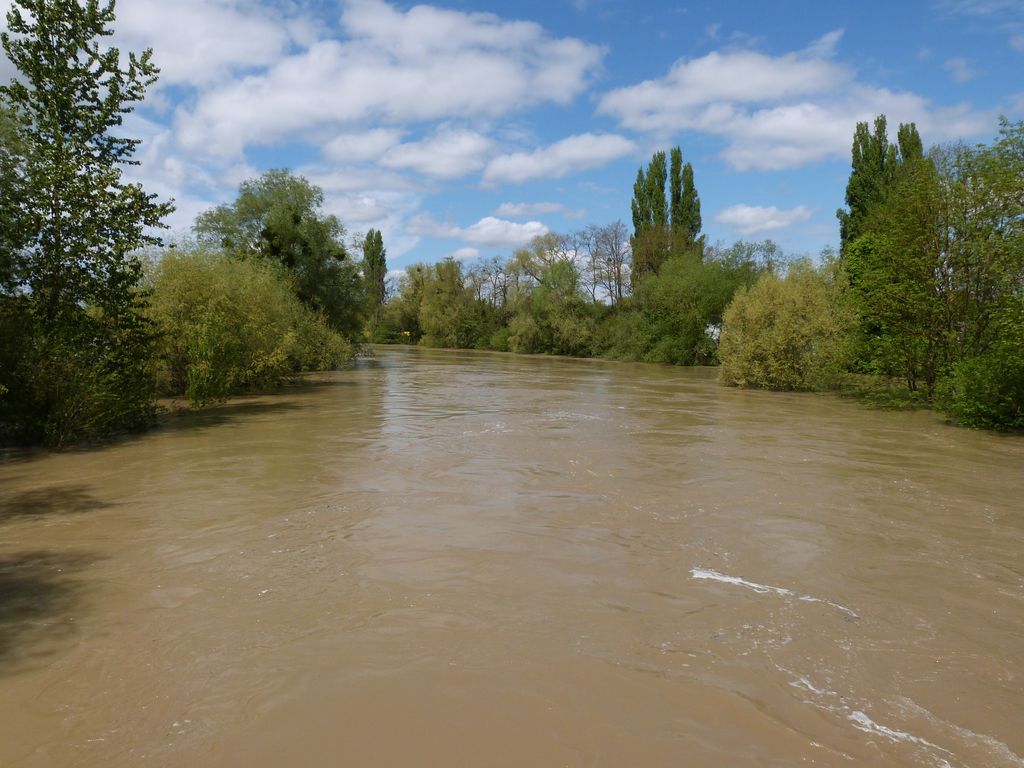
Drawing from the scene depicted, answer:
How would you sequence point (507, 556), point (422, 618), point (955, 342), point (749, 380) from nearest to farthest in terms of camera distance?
point (422, 618)
point (507, 556)
point (955, 342)
point (749, 380)

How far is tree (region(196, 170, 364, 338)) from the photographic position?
121 feet

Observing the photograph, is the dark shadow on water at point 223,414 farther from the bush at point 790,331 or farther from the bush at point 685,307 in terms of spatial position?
the bush at point 685,307

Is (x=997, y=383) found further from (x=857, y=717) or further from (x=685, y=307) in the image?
(x=685, y=307)

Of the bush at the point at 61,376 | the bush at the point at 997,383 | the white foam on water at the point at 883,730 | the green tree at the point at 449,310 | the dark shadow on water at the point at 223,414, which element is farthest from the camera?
the green tree at the point at 449,310

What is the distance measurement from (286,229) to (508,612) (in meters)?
35.0

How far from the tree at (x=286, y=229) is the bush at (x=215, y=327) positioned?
1024cm

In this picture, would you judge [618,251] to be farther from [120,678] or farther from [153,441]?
[120,678]

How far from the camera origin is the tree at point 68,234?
13.4 metres

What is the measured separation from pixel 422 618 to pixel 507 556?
5.63 ft

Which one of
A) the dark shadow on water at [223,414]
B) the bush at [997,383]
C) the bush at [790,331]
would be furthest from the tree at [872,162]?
the dark shadow on water at [223,414]

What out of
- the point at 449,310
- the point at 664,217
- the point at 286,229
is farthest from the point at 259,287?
the point at 449,310

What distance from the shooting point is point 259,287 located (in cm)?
2416

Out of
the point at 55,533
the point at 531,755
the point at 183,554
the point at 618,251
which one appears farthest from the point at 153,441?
the point at 618,251

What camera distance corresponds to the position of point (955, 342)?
1952cm
